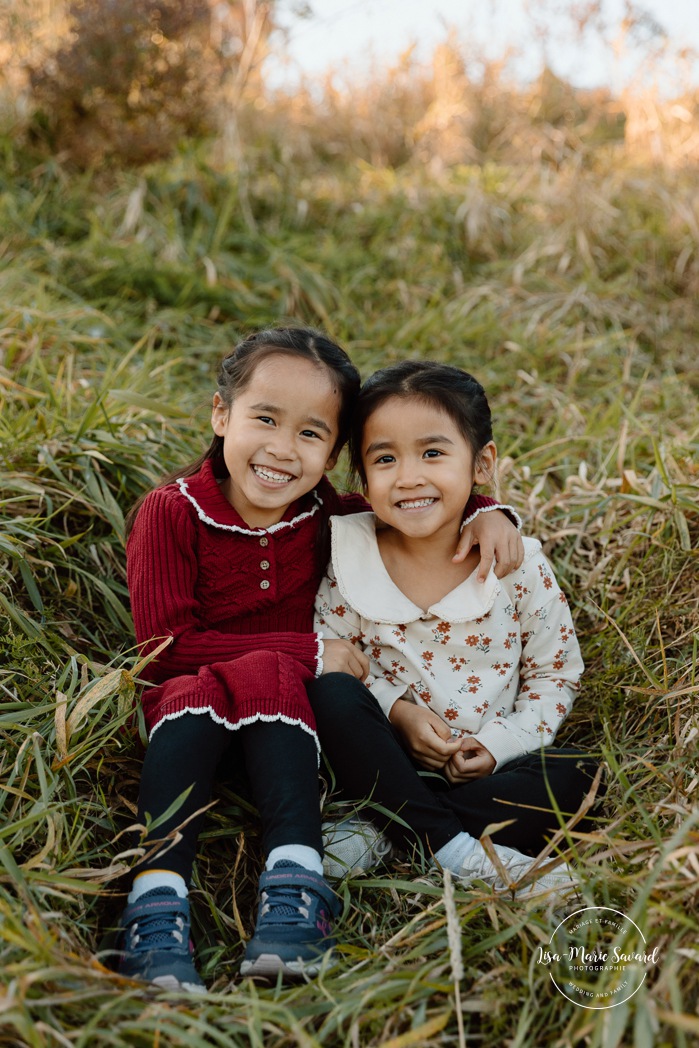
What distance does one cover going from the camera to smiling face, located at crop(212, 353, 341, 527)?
2266mm

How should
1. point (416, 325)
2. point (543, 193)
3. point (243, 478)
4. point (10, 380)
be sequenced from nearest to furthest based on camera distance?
point (243, 478) → point (10, 380) → point (416, 325) → point (543, 193)

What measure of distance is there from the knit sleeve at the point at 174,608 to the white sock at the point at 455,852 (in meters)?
0.50

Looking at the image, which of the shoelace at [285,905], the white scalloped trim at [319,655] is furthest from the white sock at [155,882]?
the white scalloped trim at [319,655]

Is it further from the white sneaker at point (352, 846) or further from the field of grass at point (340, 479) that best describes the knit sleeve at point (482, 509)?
the white sneaker at point (352, 846)

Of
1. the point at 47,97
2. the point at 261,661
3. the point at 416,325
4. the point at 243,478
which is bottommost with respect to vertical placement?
the point at 261,661

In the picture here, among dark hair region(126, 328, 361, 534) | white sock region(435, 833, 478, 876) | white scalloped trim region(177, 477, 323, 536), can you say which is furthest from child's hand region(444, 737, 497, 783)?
dark hair region(126, 328, 361, 534)

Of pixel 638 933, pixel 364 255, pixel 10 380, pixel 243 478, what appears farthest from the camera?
pixel 364 255

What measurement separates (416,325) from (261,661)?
2.51 meters

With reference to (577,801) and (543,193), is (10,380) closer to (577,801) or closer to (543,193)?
(577,801)

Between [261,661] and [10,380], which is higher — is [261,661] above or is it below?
below

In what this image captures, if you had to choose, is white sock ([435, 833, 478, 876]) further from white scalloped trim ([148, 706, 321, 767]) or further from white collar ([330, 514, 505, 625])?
white collar ([330, 514, 505, 625])

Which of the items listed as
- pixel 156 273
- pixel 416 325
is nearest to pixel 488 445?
pixel 416 325

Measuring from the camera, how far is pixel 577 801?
2.18m

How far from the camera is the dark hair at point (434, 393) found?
2299mm
